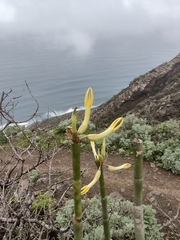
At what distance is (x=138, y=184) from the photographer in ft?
3.32

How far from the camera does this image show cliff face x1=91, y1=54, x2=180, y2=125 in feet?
39.7

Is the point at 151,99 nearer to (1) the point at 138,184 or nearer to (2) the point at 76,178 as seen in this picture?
(1) the point at 138,184

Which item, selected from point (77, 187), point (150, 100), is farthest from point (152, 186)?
point (150, 100)

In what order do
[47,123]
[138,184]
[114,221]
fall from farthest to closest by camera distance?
[47,123] < [114,221] < [138,184]

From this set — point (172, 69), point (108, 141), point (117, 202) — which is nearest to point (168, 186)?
point (117, 202)

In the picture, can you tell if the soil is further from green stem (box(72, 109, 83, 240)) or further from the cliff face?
the cliff face

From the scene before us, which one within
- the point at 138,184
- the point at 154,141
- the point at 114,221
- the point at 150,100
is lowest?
the point at 114,221

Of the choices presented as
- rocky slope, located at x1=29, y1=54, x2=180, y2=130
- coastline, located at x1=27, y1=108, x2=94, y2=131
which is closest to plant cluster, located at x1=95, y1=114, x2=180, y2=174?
coastline, located at x1=27, y1=108, x2=94, y2=131

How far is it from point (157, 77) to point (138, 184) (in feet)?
74.2

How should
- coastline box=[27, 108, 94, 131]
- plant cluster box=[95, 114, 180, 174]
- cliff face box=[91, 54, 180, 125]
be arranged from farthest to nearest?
cliff face box=[91, 54, 180, 125], plant cluster box=[95, 114, 180, 174], coastline box=[27, 108, 94, 131]

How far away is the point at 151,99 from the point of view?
57.6 feet

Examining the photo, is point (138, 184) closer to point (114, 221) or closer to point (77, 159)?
point (77, 159)

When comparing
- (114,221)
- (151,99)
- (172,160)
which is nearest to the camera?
(114,221)

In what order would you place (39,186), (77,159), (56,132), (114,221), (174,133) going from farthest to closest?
(56,132), (174,133), (39,186), (114,221), (77,159)
